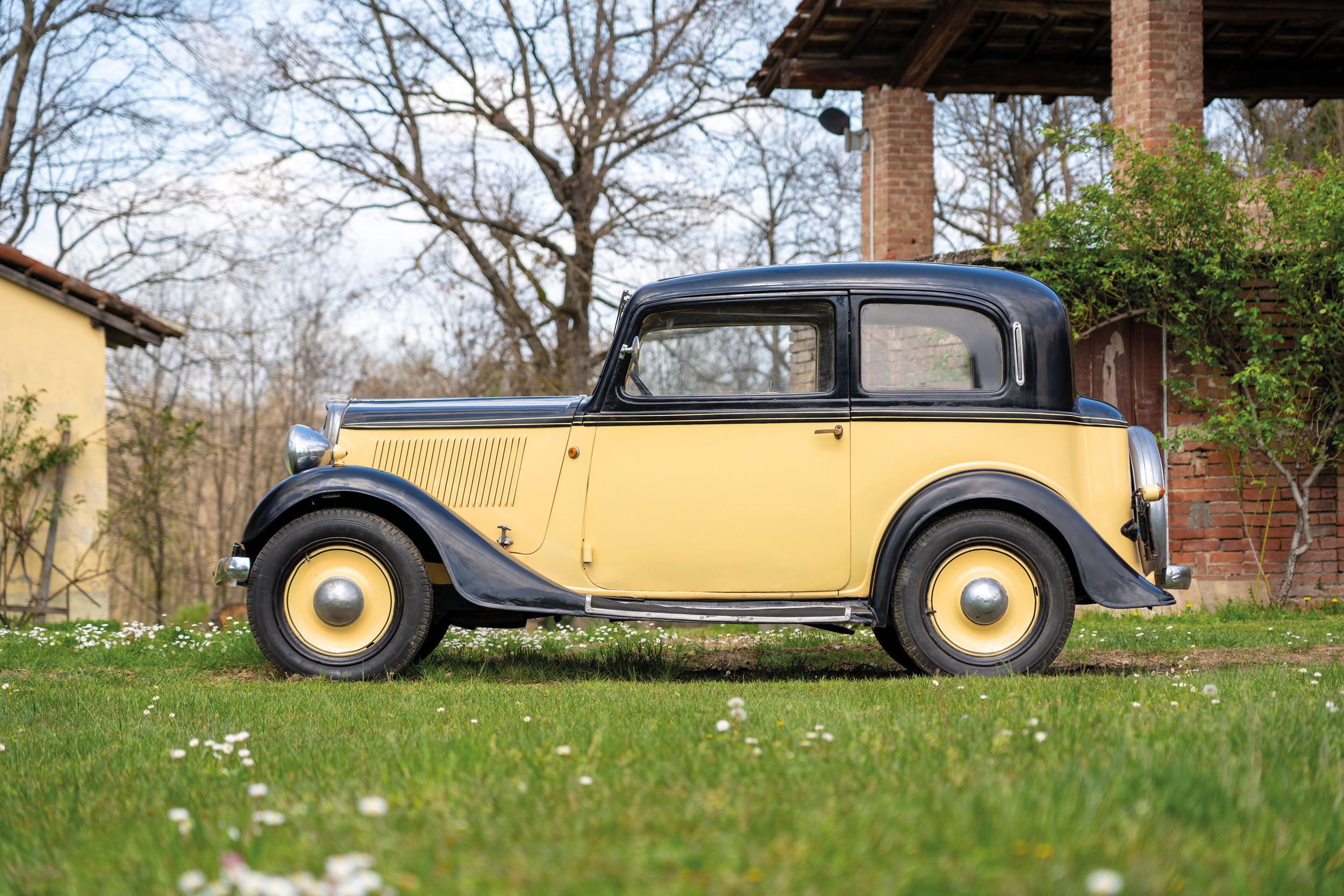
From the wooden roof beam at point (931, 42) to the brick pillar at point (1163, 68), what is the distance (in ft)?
5.50

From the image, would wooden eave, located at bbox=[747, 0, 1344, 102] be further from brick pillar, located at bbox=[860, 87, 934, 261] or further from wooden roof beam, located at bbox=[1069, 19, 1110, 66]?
brick pillar, located at bbox=[860, 87, 934, 261]

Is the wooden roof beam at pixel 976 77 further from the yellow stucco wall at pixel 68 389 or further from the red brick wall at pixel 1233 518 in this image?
the yellow stucco wall at pixel 68 389

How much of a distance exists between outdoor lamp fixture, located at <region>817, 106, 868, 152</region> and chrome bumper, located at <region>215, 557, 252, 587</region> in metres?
9.31

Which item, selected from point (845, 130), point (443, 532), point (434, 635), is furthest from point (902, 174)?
point (443, 532)

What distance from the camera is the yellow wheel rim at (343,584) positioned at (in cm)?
521

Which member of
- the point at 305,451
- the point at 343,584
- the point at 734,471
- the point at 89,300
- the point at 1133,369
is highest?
the point at 89,300

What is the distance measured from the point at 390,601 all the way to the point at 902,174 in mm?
9121

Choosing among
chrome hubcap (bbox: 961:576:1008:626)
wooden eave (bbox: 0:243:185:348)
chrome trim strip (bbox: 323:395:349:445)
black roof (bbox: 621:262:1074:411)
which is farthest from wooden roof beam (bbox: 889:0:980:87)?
wooden eave (bbox: 0:243:185:348)

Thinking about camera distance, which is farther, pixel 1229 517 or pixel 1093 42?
pixel 1093 42

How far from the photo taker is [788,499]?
5.09 metres

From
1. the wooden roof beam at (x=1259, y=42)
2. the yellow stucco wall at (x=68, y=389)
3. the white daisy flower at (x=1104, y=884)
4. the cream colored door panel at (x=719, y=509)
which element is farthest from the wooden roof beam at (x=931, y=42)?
the white daisy flower at (x=1104, y=884)

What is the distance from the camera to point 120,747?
11.3 feet

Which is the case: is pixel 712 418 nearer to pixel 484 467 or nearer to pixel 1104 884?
pixel 484 467

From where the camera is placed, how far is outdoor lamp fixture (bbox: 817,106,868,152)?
41.0 ft
